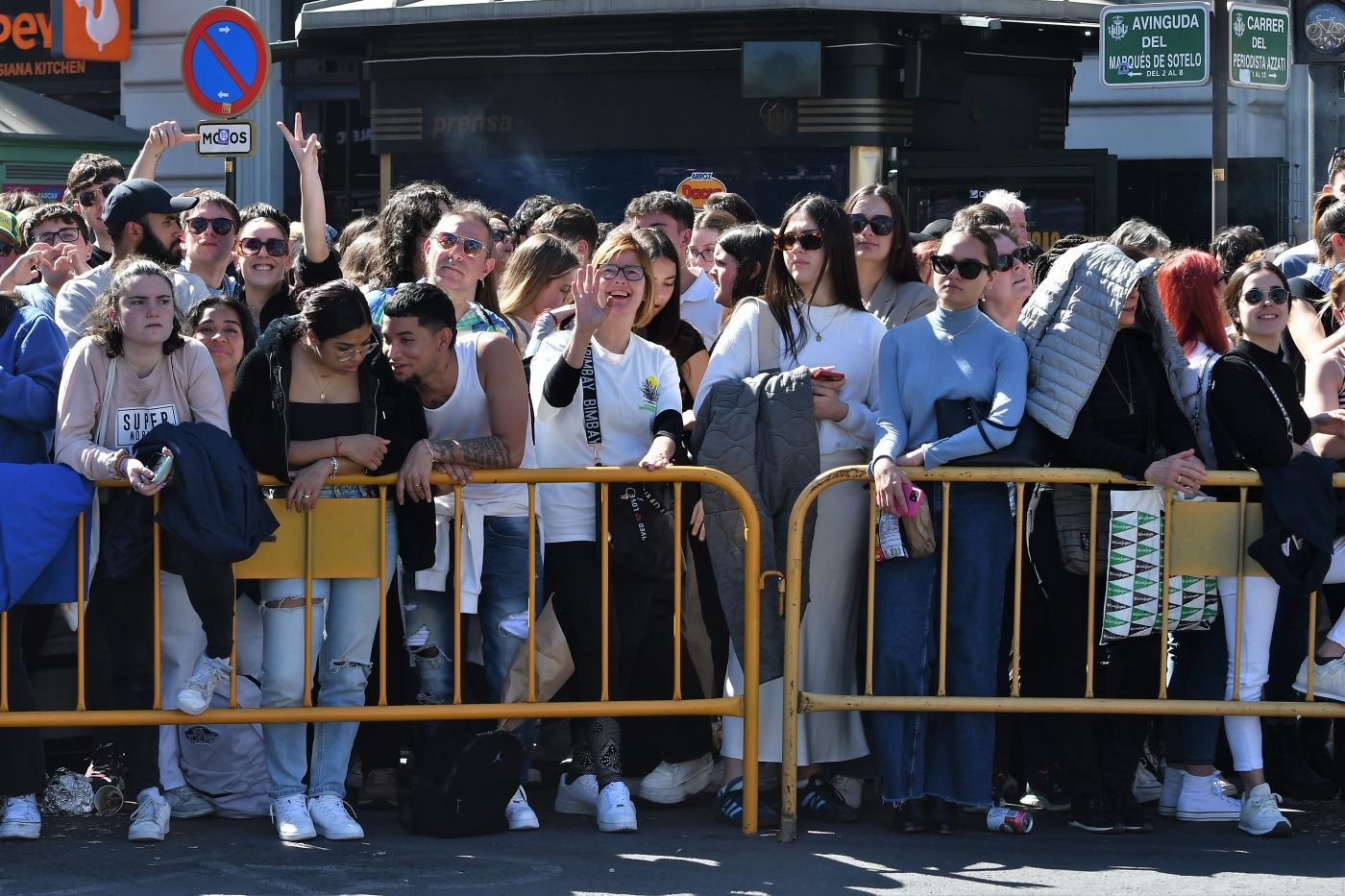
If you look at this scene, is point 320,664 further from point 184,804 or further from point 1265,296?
point 1265,296

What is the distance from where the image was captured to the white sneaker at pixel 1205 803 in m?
6.54

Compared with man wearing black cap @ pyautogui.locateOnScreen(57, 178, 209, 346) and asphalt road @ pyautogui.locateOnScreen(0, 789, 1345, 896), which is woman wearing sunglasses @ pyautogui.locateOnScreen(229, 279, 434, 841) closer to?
asphalt road @ pyautogui.locateOnScreen(0, 789, 1345, 896)

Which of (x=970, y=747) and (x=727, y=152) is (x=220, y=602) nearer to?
(x=970, y=747)

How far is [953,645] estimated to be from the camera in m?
6.40

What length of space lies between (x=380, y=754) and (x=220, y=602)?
0.87 m

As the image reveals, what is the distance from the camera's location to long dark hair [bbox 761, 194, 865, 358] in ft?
21.6

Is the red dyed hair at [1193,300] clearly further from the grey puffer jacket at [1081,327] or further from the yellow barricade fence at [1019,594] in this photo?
the yellow barricade fence at [1019,594]

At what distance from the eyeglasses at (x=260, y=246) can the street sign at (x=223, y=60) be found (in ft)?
14.4

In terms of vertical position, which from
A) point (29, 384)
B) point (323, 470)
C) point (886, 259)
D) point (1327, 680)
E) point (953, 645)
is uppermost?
point (886, 259)

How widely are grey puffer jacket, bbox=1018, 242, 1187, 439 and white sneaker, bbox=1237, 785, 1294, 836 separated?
4.39 ft

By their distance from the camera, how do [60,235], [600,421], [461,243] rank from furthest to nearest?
[60,235] → [461,243] → [600,421]

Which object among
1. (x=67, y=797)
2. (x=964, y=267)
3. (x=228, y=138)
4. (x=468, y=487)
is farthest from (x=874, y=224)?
(x=228, y=138)

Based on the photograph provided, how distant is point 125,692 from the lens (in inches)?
247

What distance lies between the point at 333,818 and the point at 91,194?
3.92m
